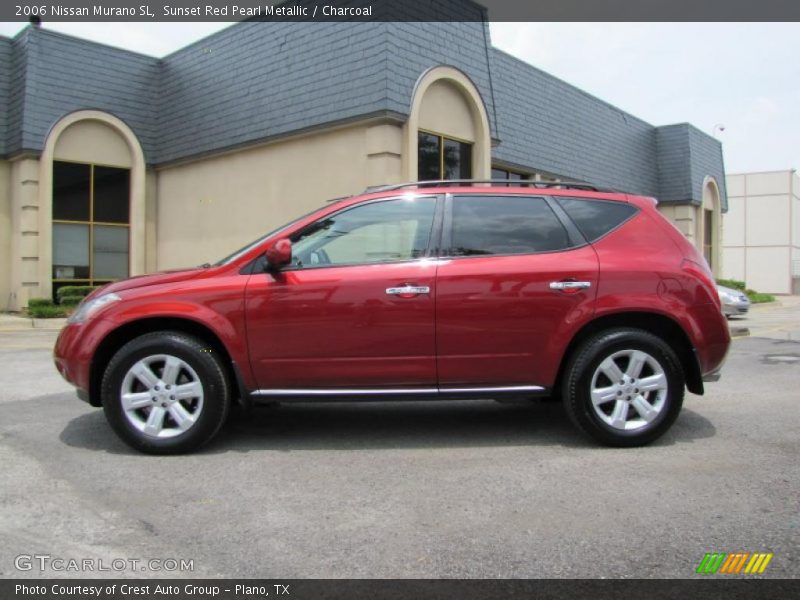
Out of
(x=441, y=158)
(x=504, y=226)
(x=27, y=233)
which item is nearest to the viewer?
(x=504, y=226)

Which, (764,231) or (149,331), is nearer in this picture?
(149,331)

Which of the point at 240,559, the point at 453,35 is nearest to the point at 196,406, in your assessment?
the point at 240,559

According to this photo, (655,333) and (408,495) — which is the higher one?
(655,333)

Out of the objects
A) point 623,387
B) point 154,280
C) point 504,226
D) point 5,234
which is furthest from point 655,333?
point 5,234

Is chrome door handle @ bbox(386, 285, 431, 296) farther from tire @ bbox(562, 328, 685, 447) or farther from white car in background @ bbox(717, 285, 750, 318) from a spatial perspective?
white car in background @ bbox(717, 285, 750, 318)

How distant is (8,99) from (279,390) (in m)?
16.0

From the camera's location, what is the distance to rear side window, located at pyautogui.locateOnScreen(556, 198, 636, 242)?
4.93m

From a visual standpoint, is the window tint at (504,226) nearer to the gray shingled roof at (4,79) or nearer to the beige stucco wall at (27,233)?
the beige stucco wall at (27,233)

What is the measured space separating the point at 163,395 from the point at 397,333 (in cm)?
167

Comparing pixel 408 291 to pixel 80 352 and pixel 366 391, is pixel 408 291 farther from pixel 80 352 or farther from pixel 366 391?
pixel 80 352

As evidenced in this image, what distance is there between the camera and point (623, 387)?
4652mm

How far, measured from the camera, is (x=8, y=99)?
16.6m

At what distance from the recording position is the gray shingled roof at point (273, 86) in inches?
517

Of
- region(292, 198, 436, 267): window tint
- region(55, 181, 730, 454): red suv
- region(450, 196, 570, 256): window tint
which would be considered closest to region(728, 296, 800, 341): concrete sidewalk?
region(55, 181, 730, 454): red suv
